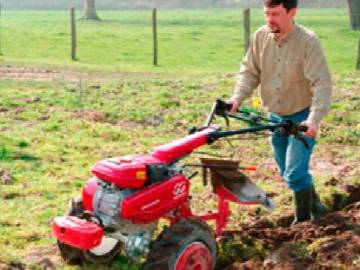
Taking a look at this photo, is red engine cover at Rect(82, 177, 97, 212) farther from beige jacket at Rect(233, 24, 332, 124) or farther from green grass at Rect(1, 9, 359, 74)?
green grass at Rect(1, 9, 359, 74)

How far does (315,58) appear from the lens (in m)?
6.26

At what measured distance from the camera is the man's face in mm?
6180

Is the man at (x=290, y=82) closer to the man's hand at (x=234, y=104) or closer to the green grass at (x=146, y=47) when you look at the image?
the man's hand at (x=234, y=104)

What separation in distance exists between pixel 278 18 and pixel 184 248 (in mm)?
1956

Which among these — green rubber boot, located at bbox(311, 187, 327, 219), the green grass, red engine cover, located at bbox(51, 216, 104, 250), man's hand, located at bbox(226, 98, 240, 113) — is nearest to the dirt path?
the green grass

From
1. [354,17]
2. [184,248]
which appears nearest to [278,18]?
[184,248]

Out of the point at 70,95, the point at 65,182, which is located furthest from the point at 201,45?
the point at 65,182

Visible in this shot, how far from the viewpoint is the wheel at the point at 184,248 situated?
5301 mm

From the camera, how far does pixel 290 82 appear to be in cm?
649

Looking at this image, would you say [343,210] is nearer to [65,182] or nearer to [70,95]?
[65,182]

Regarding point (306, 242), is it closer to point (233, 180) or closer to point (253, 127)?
point (233, 180)

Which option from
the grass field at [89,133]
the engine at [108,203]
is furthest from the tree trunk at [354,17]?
the engine at [108,203]

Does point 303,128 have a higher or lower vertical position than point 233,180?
higher

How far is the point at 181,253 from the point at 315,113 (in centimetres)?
157
